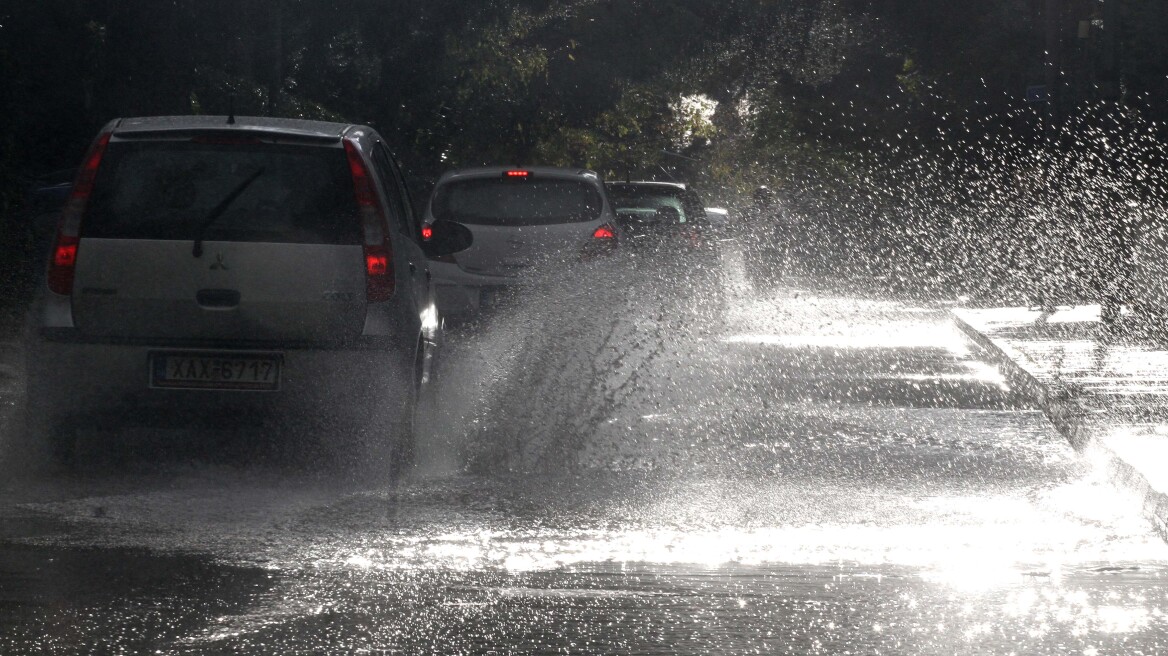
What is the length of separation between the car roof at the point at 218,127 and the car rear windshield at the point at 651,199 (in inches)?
520

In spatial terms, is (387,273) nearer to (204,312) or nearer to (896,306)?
(204,312)

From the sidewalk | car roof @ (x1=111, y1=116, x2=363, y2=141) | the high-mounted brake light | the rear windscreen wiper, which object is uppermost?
car roof @ (x1=111, y1=116, x2=363, y2=141)

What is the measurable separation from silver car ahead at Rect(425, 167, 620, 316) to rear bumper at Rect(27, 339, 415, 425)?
5706 millimetres

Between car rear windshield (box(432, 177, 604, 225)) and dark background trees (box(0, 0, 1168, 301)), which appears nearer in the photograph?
car rear windshield (box(432, 177, 604, 225))

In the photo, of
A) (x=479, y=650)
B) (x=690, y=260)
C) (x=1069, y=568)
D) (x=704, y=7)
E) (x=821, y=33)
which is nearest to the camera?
(x=479, y=650)

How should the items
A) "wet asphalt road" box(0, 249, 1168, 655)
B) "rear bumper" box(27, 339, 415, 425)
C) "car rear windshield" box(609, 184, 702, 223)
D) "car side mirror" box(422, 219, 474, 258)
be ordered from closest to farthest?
"wet asphalt road" box(0, 249, 1168, 655) < "rear bumper" box(27, 339, 415, 425) < "car side mirror" box(422, 219, 474, 258) < "car rear windshield" box(609, 184, 702, 223)

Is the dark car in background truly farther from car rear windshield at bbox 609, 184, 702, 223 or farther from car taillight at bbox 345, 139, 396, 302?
car taillight at bbox 345, 139, 396, 302

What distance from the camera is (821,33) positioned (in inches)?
1761

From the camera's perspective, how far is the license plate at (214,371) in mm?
7086

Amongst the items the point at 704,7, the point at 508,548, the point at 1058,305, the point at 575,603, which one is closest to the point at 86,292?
the point at 508,548

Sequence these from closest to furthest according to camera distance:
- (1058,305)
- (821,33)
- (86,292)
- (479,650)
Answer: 1. (479,650)
2. (86,292)
3. (1058,305)
4. (821,33)

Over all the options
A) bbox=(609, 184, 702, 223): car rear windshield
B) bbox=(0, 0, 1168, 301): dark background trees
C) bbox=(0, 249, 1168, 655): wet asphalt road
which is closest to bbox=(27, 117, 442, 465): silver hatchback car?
bbox=(0, 249, 1168, 655): wet asphalt road

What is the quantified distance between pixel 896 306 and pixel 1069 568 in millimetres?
15622

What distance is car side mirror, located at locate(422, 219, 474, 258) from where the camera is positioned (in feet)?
28.3
